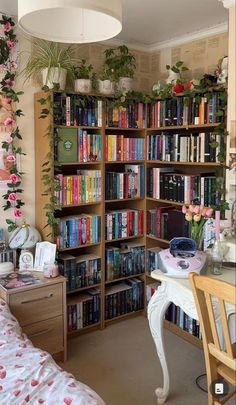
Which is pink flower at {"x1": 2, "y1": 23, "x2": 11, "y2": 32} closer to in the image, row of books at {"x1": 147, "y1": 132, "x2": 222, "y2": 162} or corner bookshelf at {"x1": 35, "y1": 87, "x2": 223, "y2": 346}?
corner bookshelf at {"x1": 35, "y1": 87, "x2": 223, "y2": 346}

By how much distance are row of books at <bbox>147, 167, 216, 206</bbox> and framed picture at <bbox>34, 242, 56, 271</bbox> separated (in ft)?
3.32

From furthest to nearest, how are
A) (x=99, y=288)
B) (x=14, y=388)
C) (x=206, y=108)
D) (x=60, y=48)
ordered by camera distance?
(x=99, y=288) → (x=60, y=48) → (x=206, y=108) → (x=14, y=388)

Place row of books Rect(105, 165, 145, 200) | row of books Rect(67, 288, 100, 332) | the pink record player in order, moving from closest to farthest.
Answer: the pink record player < row of books Rect(67, 288, 100, 332) < row of books Rect(105, 165, 145, 200)

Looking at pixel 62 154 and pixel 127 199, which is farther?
pixel 127 199

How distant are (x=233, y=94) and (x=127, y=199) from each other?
4.27 ft

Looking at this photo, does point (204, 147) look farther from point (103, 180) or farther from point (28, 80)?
point (28, 80)

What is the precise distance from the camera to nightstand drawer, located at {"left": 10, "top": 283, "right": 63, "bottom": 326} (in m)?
2.60

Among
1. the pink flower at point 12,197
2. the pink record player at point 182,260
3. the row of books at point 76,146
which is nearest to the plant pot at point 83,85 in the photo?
the row of books at point 76,146

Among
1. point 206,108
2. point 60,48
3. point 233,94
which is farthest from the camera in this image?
point 60,48

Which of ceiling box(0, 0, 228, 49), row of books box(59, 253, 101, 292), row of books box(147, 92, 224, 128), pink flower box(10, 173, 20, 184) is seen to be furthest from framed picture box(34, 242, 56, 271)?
ceiling box(0, 0, 228, 49)

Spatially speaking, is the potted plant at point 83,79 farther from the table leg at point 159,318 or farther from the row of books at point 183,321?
the row of books at point 183,321

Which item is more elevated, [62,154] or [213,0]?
[213,0]

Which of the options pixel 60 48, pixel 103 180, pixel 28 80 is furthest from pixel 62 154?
pixel 60 48

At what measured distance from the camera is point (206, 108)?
286 centimetres
